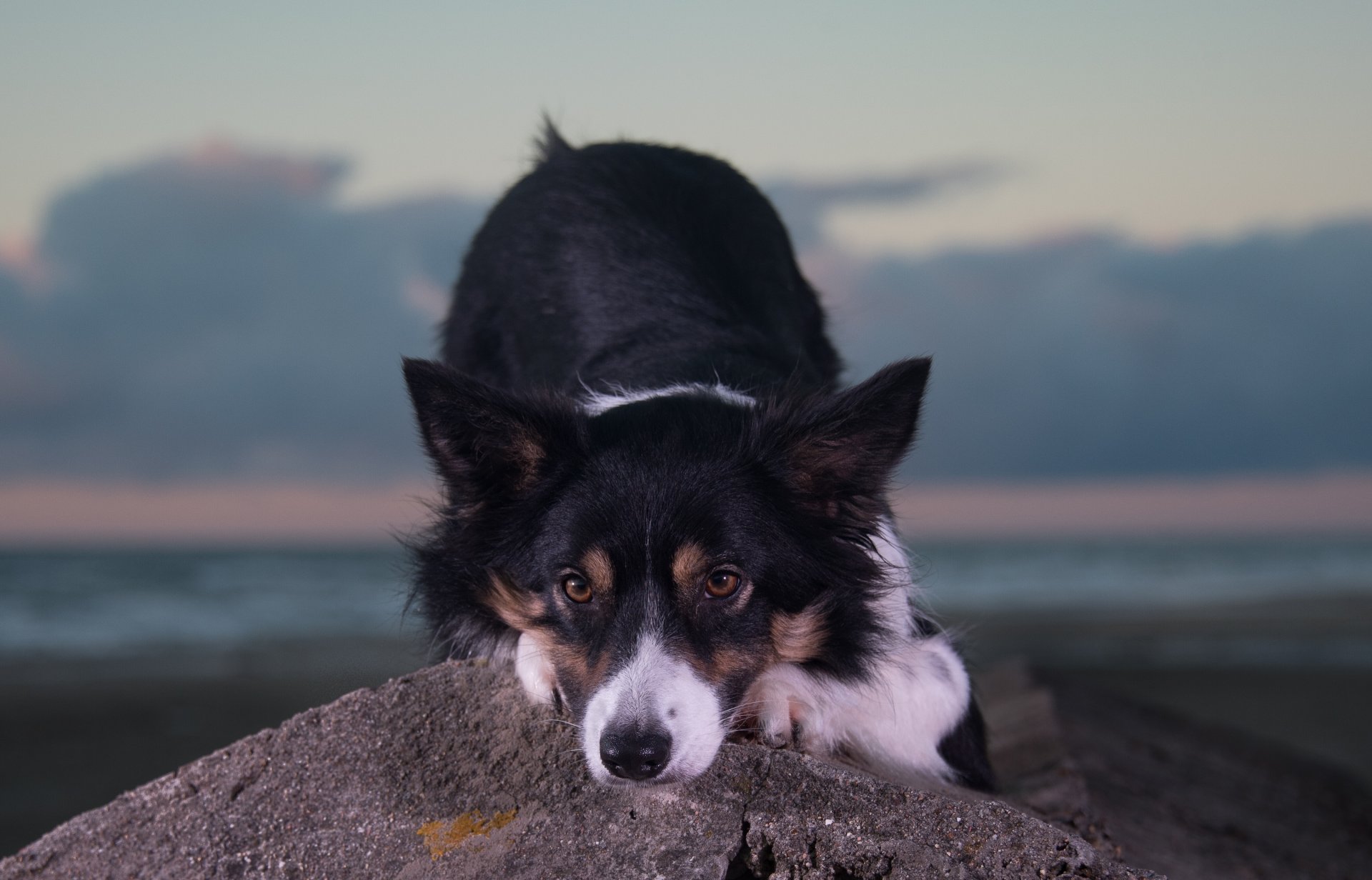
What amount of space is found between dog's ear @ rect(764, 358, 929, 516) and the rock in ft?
2.64

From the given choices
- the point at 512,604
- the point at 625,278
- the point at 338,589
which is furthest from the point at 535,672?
the point at 338,589

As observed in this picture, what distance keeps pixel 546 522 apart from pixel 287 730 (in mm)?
795

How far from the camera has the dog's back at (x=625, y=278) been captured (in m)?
4.60

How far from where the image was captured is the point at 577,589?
302cm

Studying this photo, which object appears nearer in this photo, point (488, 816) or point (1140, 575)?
point (488, 816)

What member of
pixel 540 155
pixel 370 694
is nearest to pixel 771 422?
pixel 370 694

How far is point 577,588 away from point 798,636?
588mm

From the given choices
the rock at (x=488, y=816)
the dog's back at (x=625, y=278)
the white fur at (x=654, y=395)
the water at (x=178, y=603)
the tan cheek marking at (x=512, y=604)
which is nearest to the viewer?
Answer: the rock at (x=488, y=816)

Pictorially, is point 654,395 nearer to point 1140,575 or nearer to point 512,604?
point 512,604

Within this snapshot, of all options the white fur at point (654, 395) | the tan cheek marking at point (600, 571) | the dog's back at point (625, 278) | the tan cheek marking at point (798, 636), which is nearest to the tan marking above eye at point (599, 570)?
the tan cheek marking at point (600, 571)

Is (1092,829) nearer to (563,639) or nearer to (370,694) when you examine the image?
(563,639)

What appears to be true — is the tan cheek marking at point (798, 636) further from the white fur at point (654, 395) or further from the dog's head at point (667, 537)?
the white fur at point (654, 395)

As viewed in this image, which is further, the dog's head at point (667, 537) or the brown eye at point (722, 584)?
the brown eye at point (722, 584)

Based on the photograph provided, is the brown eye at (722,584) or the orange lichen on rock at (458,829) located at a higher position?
the brown eye at (722,584)
